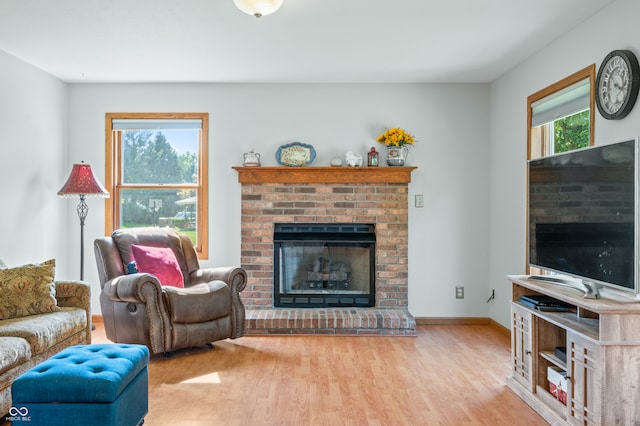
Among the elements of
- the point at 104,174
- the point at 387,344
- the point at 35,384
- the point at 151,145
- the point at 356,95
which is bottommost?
the point at 387,344

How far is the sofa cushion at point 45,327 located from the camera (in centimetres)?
279

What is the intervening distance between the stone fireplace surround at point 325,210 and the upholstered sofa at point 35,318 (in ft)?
5.77

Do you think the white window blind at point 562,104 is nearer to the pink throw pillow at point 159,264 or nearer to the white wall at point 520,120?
the white wall at point 520,120

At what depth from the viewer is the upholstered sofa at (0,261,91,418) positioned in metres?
2.58

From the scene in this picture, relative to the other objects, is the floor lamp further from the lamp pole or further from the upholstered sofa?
the upholstered sofa

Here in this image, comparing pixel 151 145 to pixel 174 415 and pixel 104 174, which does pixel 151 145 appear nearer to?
pixel 104 174

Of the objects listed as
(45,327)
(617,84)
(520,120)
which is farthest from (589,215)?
(45,327)

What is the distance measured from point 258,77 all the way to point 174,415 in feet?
10.5

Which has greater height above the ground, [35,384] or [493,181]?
[493,181]

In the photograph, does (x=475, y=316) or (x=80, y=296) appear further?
(x=475, y=316)

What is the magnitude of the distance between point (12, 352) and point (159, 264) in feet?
5.47

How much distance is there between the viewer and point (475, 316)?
198 inches

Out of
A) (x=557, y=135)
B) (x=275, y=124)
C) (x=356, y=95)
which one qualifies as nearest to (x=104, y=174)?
(x=275, y=124)

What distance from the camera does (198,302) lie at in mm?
3830
